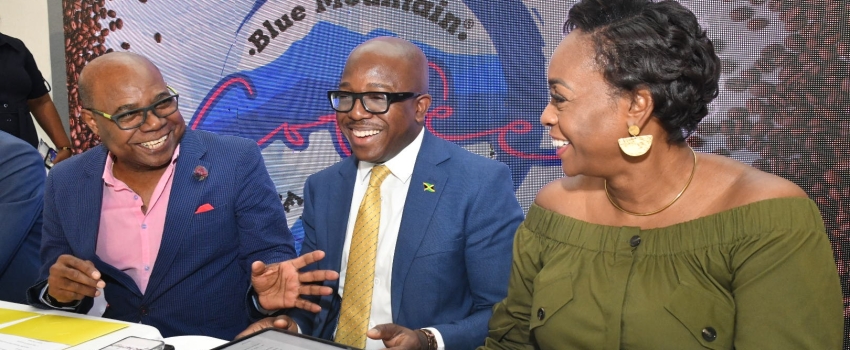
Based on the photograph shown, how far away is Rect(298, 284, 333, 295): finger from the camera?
1.89 m

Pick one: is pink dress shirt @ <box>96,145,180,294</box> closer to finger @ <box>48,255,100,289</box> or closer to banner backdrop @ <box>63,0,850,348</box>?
finger @ <box>48,255,100,289</box>

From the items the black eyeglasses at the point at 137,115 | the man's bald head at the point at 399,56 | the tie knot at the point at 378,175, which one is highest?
the man's bald head at the point at 399,56

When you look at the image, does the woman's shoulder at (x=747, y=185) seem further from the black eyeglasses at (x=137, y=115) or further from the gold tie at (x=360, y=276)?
the black eyeglasses at (x=137, y=115)

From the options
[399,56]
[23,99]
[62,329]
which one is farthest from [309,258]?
[23,99]

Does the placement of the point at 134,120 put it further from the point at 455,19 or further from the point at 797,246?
the point at 797,246

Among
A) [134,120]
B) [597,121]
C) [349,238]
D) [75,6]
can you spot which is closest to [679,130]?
[597,121]

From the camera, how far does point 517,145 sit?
138 inches

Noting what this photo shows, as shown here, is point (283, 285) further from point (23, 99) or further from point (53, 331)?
point (23, 99)

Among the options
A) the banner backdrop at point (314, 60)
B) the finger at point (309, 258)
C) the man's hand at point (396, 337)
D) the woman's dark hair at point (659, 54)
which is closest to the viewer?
the woman's dark hair at point (659, 54)

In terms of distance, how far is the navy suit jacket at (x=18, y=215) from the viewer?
2438 mm

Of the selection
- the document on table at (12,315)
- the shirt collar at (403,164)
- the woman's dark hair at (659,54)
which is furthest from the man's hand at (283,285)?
the woman's dark hair at (659,54)

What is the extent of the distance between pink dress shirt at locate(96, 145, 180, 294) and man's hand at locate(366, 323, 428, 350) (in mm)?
966

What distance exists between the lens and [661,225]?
1634mm

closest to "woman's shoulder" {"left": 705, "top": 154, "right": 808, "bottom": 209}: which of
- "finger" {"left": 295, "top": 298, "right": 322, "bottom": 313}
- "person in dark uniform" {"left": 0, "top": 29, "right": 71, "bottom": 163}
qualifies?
"finger" {"left": 295, "top": 298, "right": 322, "bottom": 313}
